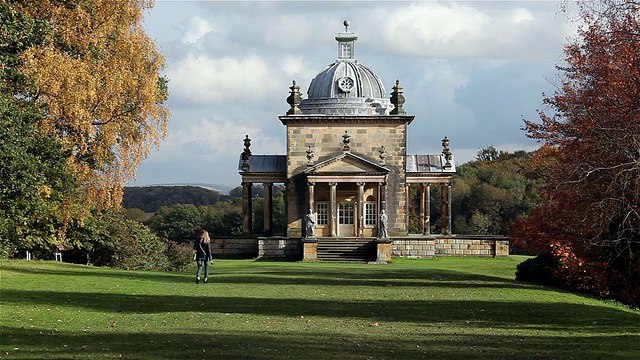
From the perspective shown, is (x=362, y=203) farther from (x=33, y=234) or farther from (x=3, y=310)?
(x=3, y=310)

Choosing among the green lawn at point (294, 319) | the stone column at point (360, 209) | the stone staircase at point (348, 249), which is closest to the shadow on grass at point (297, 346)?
the green lawn at point (294, 319)

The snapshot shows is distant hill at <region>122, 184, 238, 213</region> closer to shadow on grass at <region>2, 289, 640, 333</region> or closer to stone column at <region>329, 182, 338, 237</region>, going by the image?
stone column at <region>329, 182, 338, 237</region>

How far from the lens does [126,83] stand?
35.3m

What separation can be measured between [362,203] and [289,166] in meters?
5.22

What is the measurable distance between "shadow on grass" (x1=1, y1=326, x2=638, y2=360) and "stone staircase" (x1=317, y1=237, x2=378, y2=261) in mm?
33760

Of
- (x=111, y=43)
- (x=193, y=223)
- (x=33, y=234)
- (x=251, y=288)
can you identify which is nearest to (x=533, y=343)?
(x=251, y=288)

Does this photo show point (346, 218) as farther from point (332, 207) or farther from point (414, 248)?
point (414, 248)

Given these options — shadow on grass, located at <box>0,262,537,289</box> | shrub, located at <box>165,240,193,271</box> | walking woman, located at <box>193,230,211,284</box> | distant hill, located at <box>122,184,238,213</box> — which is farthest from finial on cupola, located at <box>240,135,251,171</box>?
distant hill, located at <box>122,184,238,213</box>

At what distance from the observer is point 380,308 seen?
24453mm

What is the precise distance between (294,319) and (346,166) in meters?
36.2

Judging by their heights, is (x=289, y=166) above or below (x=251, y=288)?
above

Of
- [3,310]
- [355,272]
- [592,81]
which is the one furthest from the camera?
[355,272]

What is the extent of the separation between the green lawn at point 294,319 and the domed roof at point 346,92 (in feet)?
90.5

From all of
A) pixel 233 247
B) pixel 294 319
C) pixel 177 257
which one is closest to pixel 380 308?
pixel 294 319
